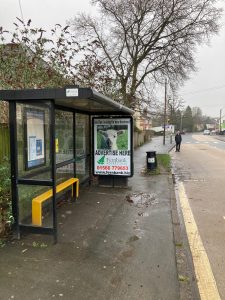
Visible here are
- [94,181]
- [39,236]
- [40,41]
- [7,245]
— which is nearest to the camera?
[7,245]

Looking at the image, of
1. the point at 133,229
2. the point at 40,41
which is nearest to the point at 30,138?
the point at 133,229

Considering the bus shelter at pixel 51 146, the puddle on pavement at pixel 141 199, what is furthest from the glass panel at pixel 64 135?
the puddle on pavement at pixel 141 199

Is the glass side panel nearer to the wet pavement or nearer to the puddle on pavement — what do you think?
the puddle on pavement

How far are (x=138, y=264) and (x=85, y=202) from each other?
3.27 meters

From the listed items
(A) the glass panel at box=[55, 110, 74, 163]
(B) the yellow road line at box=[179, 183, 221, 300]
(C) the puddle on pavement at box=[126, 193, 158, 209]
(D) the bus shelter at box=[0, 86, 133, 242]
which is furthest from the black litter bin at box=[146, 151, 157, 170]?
(B) the yellow road line at box=[179, 183, 221, 300]

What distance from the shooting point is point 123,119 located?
860cm

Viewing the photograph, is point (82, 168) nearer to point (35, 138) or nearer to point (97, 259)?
point (35, 138)

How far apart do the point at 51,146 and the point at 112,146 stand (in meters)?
4.20

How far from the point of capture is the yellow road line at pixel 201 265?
349 cm

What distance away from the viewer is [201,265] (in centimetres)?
416

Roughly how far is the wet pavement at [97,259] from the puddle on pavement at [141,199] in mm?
514

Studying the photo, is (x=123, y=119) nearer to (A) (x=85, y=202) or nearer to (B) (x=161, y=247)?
(A) (x=85, y=202)

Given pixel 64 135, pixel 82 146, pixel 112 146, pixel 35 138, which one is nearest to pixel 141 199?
pixel 112 146

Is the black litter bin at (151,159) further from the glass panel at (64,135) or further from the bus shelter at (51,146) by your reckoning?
the glass panel at (64,135)
